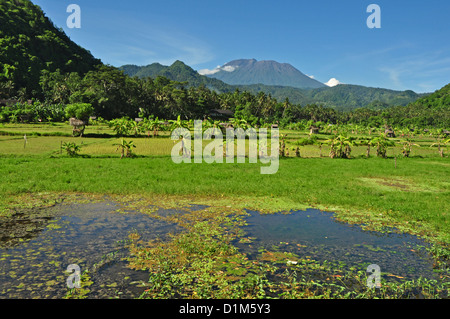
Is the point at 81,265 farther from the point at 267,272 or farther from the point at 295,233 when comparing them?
the point at 295,233

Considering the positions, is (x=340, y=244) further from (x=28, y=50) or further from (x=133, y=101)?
(x=28, y=50)

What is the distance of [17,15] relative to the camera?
110 m

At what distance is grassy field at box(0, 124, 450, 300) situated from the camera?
38.8 feet

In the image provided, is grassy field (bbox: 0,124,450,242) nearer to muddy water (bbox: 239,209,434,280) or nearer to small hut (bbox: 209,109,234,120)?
muddy water (bbox: 239,209,434,280)

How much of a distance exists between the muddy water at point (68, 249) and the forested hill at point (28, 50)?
267ft

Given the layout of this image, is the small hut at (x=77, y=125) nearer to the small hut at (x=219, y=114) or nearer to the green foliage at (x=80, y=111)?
the green foliage at (x=80, y=111)

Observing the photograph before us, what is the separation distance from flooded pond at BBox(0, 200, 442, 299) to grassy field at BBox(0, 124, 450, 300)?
4.10 ft

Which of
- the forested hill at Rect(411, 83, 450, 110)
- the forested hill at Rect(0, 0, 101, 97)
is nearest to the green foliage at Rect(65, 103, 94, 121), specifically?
the forested hill at Rect(0, 0, 101, 97)

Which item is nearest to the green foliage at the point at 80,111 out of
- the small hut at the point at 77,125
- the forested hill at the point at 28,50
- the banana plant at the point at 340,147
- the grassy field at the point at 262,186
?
the small hut at the point at 77,125

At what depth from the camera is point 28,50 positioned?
3730 inches

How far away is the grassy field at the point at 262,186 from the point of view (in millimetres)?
11836

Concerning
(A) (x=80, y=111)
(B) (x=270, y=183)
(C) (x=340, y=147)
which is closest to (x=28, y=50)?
(A) (x=80, y=111)

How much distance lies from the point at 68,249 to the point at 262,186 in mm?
10075
